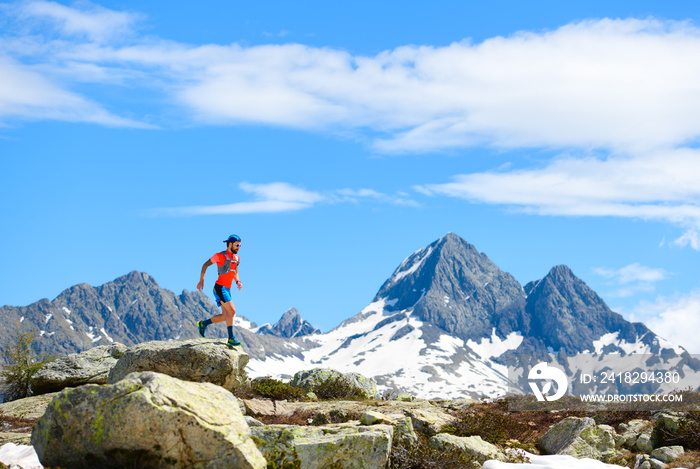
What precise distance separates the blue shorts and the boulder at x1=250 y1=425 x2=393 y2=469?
845 centimetres

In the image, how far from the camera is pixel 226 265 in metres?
Answer: 20.2

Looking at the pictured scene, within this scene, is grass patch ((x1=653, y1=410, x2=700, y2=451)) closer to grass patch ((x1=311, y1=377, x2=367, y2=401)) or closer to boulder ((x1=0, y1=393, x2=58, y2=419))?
grass patch ((x1=311, y1=377, x2=367, y2=401))

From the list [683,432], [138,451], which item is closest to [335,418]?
[138,451]

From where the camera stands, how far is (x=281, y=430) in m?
12.4

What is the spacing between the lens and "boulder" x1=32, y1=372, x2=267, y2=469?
9641 mm

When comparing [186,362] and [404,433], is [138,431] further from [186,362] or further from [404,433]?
[186,362]

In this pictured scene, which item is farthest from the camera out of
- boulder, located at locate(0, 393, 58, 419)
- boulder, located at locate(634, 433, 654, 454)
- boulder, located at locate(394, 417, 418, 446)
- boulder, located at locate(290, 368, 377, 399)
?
boulder, located at locate(290, 368, 377, 399)

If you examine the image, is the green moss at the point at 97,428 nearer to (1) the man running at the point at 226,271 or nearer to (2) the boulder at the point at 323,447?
(2) the boulder at the point at 323,447

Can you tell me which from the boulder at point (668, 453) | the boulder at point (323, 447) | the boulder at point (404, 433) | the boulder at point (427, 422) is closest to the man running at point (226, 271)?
the boulder at point (427, 422)

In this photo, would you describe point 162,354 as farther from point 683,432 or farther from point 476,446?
point 683,432

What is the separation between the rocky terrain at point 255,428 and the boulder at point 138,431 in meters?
0.02

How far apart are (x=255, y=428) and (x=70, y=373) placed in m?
17.6

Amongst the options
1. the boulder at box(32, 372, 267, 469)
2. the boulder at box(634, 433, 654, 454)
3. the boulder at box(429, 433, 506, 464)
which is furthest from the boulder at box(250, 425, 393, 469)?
the boulder at box(634, 433, 654, 454)

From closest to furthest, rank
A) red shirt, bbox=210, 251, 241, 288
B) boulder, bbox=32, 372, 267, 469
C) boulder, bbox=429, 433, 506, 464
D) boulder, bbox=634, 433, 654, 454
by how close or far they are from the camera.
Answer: boulder, bbox=32, 372, 267, 469 → boulder, bbox=429, 433, 506, 464 → boulder, bbox=634, 433, 654, 454 → red shirt, bbox=210, 251, 241, 288
